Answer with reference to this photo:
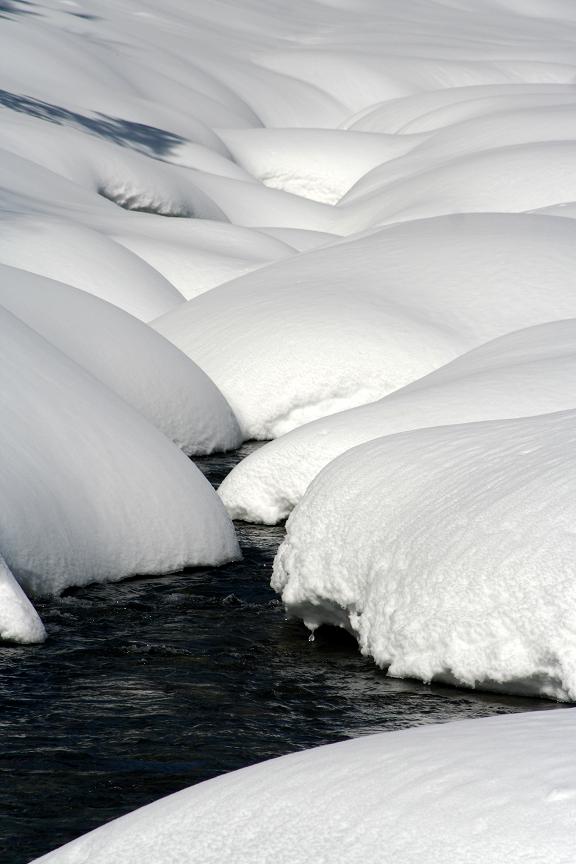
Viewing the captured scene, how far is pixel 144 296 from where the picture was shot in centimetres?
1013

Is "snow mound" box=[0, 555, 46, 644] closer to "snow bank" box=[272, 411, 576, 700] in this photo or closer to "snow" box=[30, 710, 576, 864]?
"snow bank" box=[272, 411, 576, 700]

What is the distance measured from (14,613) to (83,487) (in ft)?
3.08

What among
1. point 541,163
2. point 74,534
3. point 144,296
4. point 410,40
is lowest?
point 74,534

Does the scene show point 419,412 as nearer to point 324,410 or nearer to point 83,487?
point 83,487

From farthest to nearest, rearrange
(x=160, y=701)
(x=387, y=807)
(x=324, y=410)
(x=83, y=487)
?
(x=324, y=410) → (x=83, y=487) → (x=160, y=701) → (x=387, y=807)

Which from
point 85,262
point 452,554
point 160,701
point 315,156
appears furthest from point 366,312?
point 315,156

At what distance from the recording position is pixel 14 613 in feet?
14.6

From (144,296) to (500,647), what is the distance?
258 inches

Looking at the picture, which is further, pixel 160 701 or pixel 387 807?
pixel 160 701

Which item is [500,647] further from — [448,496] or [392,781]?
[392,781]

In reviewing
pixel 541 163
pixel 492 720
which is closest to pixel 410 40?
pixel 541 163

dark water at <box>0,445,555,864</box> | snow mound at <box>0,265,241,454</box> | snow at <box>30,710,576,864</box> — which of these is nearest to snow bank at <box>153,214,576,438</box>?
snow mound at <box>0,265,241,454</box>

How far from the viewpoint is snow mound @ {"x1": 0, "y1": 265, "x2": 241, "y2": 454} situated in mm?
7137

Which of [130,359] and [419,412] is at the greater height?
[130,359]
